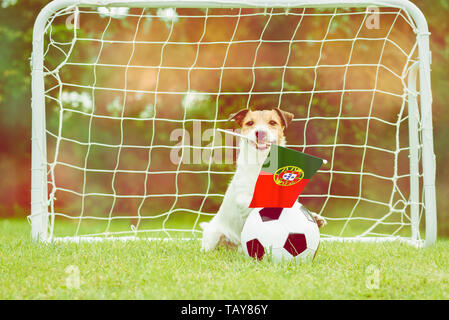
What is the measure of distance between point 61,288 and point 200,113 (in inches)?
153

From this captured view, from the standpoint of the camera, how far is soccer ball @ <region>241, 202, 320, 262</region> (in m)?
2.80

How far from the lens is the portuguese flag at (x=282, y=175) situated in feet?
8.87

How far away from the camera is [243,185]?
3.15 metres

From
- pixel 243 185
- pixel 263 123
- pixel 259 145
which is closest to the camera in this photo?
pixel 243 185

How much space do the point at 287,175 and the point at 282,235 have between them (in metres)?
0.35

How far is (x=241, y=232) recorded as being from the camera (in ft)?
10.1

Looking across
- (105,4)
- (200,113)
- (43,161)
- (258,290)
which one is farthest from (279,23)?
(258,290)

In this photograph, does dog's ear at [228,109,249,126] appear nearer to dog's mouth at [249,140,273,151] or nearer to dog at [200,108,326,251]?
dog at [200,108,326,251]

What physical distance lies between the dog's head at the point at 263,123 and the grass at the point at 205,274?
84 centimetres

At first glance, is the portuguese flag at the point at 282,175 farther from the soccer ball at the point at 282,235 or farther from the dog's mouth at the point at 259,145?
the dog's mouth at the point at 259,145

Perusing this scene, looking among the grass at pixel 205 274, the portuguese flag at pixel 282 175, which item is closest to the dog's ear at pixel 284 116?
the portuguese flag at pixel 282 175

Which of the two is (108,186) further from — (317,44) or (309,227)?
(309,227)

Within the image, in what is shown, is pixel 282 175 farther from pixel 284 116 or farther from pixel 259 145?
pixel 284 116

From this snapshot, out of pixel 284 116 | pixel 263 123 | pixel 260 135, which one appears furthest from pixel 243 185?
pixel 284 116
